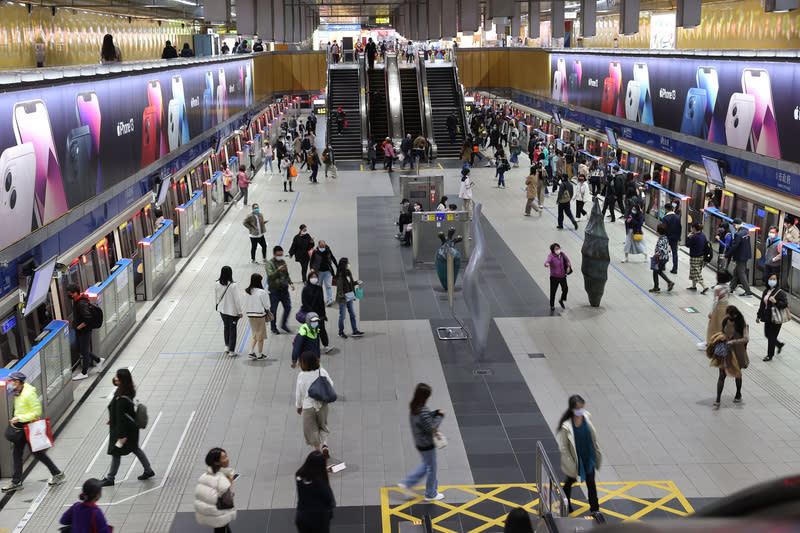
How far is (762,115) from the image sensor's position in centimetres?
1891

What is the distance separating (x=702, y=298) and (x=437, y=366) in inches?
265

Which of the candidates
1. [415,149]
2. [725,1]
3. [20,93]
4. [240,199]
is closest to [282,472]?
[20,93]

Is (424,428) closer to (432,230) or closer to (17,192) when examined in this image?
(17,192)

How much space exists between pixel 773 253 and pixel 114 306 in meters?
12.3

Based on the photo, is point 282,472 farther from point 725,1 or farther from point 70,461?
point 725,1

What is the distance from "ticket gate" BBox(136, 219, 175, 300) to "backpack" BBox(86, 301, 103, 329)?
4.28 meters

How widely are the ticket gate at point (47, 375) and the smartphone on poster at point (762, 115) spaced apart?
46.5 ft

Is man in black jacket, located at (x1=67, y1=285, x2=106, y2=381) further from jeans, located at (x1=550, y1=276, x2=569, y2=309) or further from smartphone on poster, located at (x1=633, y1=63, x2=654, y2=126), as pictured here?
smartphone on poster, located at (x1=633, y1=63, x2=654, y2=126)

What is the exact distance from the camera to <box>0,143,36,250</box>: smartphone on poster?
37.4ft

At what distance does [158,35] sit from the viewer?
2823 cm

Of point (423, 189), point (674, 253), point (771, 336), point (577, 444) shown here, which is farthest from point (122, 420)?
point (423, 189)

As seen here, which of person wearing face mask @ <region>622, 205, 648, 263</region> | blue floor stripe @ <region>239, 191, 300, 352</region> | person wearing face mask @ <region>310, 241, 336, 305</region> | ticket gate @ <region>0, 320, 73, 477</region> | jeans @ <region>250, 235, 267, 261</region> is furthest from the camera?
jeans @ <region>250, 235, 267, 261</region>

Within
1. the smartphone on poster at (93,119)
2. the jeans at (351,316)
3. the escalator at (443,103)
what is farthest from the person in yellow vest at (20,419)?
the escalator at (443,103)

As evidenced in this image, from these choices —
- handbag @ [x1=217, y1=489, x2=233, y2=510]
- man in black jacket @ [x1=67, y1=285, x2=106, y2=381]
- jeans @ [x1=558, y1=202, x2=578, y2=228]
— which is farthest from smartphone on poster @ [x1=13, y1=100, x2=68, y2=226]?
jeans @ [x1=558, y1=202, x2=578, y2=228]
